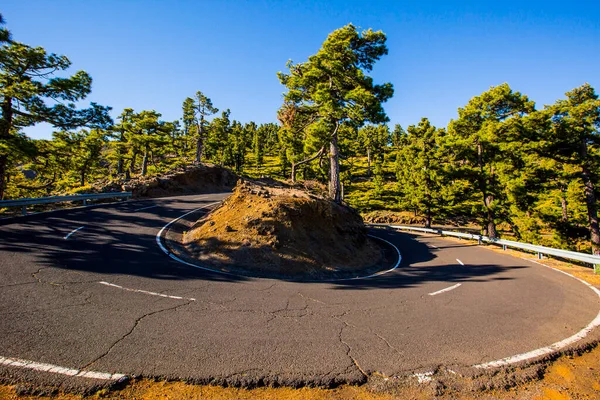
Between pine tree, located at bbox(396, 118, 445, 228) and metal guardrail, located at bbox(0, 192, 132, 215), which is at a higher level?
pine tree, located at bbox(396, 118, 445, 228)

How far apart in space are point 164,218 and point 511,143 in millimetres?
24434

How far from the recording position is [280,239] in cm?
1186

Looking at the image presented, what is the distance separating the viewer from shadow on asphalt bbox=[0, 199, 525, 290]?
26.6 feet

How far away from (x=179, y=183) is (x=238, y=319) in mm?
29747

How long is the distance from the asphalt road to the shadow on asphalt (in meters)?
0.09

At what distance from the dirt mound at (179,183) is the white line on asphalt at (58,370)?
24.4 m

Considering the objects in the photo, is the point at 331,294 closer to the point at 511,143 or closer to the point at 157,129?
the point at 511,143

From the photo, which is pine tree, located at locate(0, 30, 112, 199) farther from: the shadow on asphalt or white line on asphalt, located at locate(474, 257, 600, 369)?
white line on asphalt, located at locate(474, 257, 600, 369)

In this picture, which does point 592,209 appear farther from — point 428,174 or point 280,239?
point 280,239

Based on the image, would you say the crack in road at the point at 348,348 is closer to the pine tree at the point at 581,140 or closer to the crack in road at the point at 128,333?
the crack in road at the point at 128,333

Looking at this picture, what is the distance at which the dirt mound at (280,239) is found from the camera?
34.6 feet

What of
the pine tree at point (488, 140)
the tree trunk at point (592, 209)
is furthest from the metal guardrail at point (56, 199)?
the tree trunk at point (592, 209)


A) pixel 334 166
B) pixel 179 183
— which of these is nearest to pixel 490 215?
pixel 334 166

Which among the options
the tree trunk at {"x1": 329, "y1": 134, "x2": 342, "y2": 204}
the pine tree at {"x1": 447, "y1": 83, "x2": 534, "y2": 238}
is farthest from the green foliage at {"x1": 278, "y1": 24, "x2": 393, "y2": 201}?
the pine tree at {"x1": 447, "y1": 83, "x2": 534, "y2": 238}
